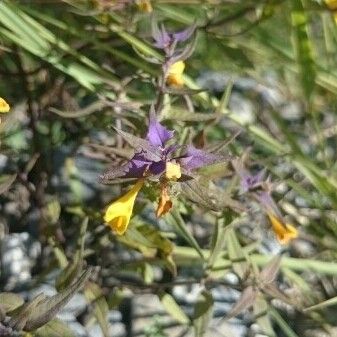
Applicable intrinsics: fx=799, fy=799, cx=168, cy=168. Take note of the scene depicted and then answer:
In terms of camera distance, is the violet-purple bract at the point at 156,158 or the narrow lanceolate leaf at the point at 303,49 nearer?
the violet-purple bract at the point at 156,158

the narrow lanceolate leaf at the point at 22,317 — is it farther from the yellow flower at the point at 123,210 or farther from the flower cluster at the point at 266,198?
the flower cluster at the point at 266,198

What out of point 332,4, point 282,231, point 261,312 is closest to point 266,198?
point 282,231

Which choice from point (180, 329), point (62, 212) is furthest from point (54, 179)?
point (180, 329)

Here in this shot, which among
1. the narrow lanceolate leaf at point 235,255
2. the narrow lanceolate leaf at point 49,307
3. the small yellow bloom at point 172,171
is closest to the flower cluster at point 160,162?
the small yellow bloom at point 172,171

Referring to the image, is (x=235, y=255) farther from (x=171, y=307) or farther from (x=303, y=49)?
(x=303, y=49)

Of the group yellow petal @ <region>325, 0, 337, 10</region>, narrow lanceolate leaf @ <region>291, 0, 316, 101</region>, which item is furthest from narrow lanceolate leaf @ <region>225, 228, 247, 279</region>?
yellow petal @ <region>325, 0, 337, 10</region>

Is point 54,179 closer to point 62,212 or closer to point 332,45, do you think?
point 62,212

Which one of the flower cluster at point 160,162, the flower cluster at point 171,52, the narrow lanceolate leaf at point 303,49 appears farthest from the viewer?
the narrow lanceolate leaf at point 303,49
